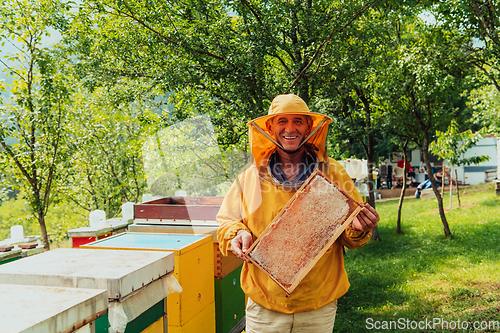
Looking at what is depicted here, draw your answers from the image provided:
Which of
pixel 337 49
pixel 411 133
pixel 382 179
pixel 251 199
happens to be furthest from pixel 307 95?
pixel 382 179

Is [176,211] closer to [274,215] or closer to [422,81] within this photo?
[274,215]

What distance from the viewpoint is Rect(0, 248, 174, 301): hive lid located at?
1.46m

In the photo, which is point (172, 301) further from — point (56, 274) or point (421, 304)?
point (421, 304)

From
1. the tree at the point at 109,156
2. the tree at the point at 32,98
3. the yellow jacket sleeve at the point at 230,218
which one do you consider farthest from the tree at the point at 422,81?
the tree at the point at 32,98

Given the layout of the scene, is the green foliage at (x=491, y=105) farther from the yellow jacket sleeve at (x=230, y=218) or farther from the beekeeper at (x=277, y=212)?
the yellow jacket sleeve at (x=230, y=218)

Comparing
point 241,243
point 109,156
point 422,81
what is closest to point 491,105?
point 422,81

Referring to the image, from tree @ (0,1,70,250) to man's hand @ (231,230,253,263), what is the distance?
194 inches

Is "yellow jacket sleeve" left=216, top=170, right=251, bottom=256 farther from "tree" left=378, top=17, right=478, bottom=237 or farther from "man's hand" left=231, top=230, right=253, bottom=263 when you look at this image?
"tree" left=378, top=17, right=478, bottom=237

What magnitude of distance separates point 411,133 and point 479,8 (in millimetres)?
4712

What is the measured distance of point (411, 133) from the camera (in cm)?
905

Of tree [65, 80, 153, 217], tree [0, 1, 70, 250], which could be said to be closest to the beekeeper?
tree [0, 1, 70, 250]

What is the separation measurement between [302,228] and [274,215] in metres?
0.20

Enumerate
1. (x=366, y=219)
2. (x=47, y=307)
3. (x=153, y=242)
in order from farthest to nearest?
(x=153, y=242), (x=366, y=219), (x=47, y=307)

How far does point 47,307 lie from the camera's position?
1.20 meters
